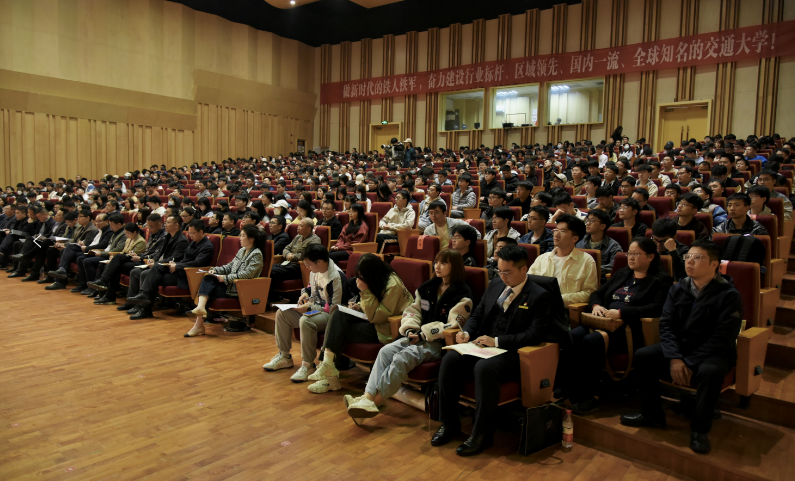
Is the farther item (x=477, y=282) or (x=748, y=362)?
(x=477, y=282)

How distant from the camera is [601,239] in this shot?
3.00 meters

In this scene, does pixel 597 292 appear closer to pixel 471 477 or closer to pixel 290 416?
pixel 471 477

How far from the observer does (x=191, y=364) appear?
313 cm

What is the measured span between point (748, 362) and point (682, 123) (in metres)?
10.6

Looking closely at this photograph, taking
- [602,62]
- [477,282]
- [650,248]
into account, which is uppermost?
[602,62]

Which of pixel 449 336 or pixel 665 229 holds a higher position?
pixel 665 229

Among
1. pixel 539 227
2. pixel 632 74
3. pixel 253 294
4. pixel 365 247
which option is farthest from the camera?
pixel 632 74

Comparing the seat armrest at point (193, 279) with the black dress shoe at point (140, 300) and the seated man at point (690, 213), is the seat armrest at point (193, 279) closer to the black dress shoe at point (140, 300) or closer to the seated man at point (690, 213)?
the black dress shoe at point (140, 300)

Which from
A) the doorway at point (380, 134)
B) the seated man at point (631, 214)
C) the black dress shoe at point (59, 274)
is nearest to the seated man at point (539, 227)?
the seated man at point (631, 214)

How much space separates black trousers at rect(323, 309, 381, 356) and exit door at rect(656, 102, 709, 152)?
34.0 ft

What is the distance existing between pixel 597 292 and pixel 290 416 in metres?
1.56

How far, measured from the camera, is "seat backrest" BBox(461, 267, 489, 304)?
2.58 meters

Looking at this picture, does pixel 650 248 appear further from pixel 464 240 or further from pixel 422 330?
pixel 422 330

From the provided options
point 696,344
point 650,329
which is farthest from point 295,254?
point 696,344
